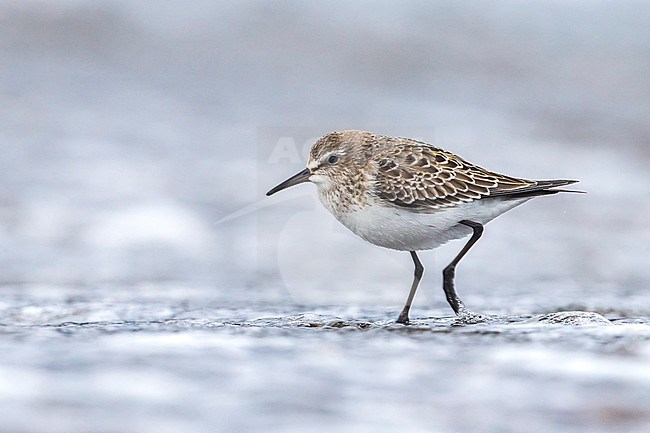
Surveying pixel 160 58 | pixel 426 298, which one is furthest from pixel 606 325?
pixel 160 58

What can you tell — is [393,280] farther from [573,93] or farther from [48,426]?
[573,93]

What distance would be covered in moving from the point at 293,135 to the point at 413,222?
7.41 metres

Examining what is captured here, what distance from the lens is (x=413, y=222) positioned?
213 inches

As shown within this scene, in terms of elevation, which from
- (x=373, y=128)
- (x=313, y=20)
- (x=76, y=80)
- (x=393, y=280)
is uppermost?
(x=313, y=20)

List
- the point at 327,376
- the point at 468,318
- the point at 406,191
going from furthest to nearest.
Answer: the point at 468,318, the point at 406,191, the point at 327,376

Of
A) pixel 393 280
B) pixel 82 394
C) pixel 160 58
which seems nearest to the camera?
pixel 82 394

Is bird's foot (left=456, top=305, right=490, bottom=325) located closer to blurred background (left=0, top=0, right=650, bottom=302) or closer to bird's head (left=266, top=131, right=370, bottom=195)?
bird's head (left=266, top=131, right=370, bottom=195)

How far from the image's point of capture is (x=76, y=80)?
13484 millimetres

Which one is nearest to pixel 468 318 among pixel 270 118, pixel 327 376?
pixel 327 376

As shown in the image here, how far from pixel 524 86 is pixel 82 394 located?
1329cm

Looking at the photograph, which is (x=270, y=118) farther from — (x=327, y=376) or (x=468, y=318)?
(x=327, y=376)

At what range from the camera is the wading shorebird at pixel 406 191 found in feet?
17.7

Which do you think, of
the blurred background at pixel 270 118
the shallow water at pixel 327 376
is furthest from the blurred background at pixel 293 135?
the shallow water at pixel 327 376

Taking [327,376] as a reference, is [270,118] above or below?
above
